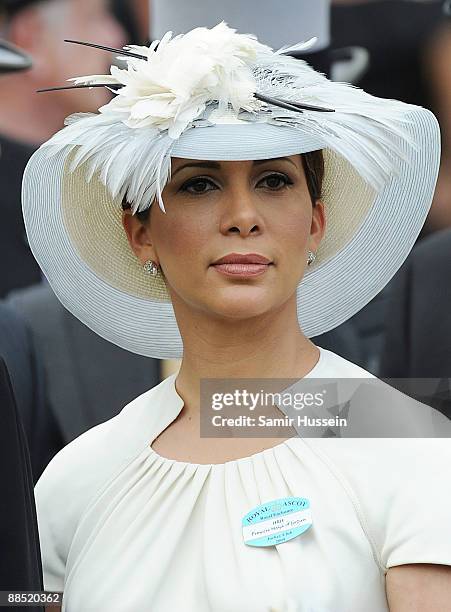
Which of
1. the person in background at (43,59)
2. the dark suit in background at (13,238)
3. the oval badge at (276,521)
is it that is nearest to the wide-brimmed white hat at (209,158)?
the oval badge at (276,521)

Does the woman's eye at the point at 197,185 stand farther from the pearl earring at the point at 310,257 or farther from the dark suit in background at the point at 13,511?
the dark suit in background at the point at 13,511

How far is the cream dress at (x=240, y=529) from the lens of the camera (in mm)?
2080

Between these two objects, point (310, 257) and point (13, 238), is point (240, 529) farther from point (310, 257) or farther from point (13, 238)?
point (13, 238)

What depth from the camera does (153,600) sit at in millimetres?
2188

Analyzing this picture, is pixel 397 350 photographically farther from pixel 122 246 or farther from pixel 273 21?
pixel 122 246

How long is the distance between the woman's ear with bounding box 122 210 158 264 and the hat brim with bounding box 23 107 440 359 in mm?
105

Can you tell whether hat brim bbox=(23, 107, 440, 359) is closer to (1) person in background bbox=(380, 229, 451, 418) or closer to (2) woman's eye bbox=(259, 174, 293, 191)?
(2) woman's eye bbox=(259, 174, 293, 191)

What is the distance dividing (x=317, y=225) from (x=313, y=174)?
0.34ft

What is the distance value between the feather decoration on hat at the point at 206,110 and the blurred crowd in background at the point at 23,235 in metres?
0.72

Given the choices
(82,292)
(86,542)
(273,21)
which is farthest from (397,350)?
(86,542)

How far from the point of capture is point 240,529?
2.17 metres

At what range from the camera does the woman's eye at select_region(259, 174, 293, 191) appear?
2283mm

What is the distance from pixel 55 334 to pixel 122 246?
1586 mm

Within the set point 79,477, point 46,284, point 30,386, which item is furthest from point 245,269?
point 46,284
